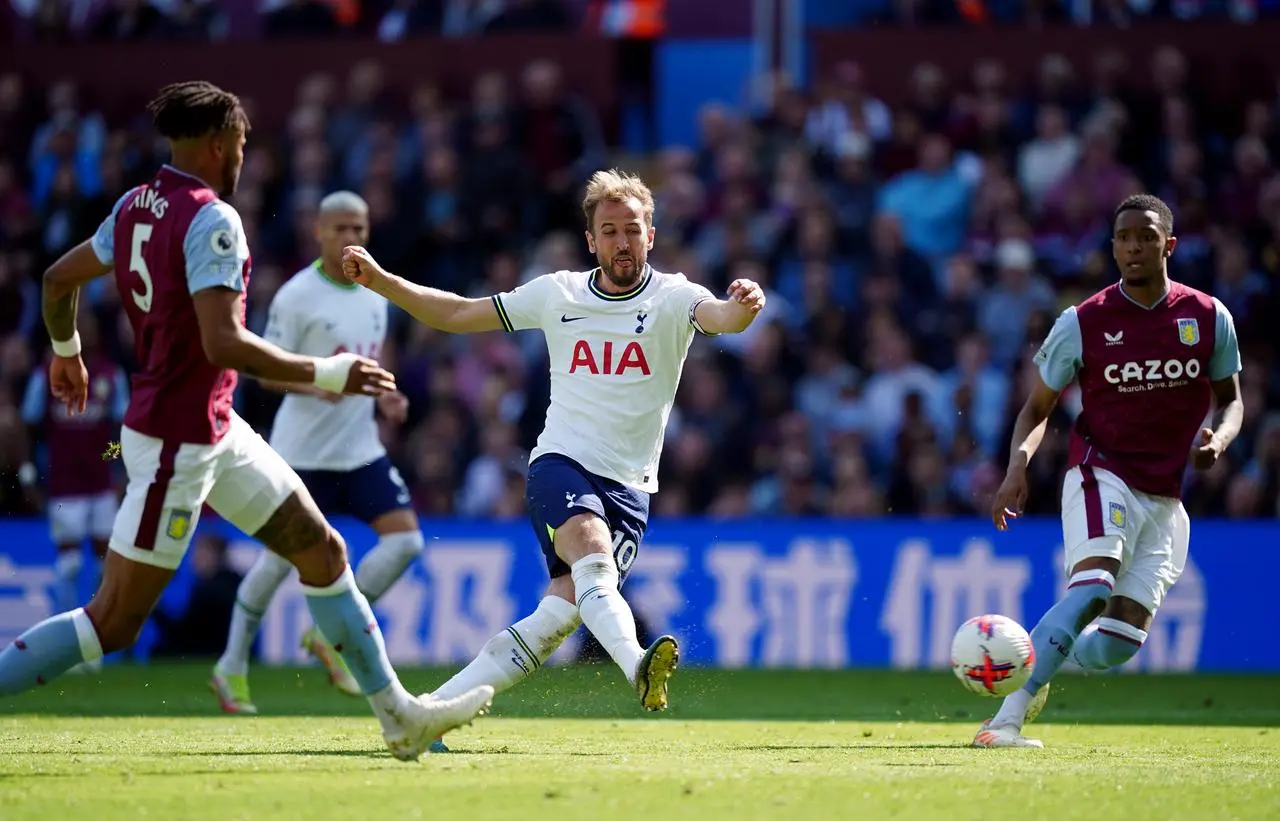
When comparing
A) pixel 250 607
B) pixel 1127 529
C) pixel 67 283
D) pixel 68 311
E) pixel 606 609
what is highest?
pixel 67 283

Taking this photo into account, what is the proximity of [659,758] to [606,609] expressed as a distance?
0.67 metres

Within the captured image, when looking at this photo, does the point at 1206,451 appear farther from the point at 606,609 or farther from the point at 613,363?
the point at 606,609

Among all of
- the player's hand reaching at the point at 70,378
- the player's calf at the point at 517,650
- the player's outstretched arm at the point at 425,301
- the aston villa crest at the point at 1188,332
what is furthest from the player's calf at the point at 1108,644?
the player's hand reaching at the point at 70,378

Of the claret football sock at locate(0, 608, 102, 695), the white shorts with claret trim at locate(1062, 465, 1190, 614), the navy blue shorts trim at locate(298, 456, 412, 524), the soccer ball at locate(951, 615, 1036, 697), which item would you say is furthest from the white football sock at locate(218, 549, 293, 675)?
the white shorts with claret trim at locate(1062, 465, 1190, 614)

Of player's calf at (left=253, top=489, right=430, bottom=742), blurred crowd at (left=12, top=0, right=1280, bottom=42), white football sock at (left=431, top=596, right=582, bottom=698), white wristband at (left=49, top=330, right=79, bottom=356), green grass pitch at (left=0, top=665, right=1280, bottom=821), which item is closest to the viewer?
green grass pitch at (left=0, top=665, right=1280, bottom=821)

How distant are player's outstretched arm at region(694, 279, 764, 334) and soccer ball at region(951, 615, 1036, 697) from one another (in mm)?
1882

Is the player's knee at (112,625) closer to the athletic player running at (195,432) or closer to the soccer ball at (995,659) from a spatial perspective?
the athletic player running at (195,432)

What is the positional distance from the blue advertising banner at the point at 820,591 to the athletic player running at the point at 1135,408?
5101 mm

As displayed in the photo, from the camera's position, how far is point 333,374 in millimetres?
6855

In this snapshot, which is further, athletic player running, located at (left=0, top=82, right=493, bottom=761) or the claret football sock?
the claret football sock

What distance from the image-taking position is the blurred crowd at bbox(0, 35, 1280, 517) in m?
15.8

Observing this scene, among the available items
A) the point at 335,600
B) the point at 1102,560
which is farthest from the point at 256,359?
the point at 1102,560

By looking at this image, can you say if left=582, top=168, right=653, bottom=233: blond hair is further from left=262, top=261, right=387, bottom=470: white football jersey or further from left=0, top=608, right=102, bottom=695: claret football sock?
left=0, top=608, right=102, bottom=695: claret football sock

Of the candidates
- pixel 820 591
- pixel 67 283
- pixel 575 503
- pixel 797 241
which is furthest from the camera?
pixel 797 241
